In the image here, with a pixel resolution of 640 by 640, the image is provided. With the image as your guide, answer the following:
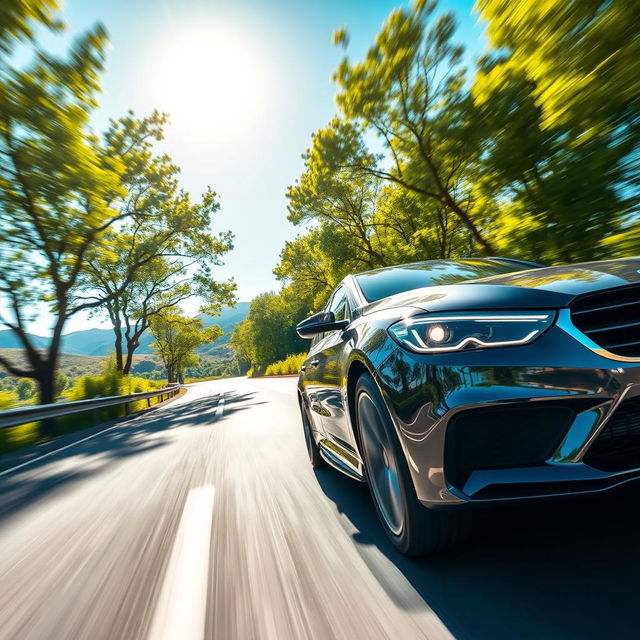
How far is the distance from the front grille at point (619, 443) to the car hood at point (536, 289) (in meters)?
0.43

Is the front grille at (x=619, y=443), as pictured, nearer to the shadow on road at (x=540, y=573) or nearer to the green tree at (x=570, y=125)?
the shadow on road at (x=540, y=573)

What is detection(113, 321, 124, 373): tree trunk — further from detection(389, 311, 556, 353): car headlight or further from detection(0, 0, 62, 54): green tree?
detection(389, 311, 556, 353): car headlight

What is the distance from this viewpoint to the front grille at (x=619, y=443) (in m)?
1.63

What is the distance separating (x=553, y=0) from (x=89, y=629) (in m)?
7.23

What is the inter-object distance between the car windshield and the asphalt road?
1.36 m

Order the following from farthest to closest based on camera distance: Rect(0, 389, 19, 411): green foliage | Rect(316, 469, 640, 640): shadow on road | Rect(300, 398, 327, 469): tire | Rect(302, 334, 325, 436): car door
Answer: Rect(0, 389, 19, 411): green foliage < Rect(300, 398, 327, 469): tire < Rect(302, 334, 325, 436): car door < Rect(316, 469, 640, 640): shadow on road

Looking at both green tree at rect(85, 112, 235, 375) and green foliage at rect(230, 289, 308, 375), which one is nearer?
green tree at rect(85, 112, 235, 375)

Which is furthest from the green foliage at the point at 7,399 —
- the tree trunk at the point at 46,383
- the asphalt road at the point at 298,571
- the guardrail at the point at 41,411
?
the asphalt road at the point at 298,571

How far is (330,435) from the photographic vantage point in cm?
338

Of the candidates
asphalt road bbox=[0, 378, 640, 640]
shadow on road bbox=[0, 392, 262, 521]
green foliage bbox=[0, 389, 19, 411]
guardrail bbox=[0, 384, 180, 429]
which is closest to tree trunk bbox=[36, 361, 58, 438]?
guardrail bbox=[0, 384, 180, 429]

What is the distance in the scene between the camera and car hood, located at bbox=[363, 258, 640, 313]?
1805 mm

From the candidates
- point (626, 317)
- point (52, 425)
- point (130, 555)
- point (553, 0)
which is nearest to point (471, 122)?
point (553, 0)

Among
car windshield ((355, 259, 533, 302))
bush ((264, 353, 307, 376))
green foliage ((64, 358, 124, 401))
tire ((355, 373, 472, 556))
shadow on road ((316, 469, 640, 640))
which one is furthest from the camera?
bush ((264, 353, 307, 376))

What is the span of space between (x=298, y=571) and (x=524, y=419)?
1264mm
